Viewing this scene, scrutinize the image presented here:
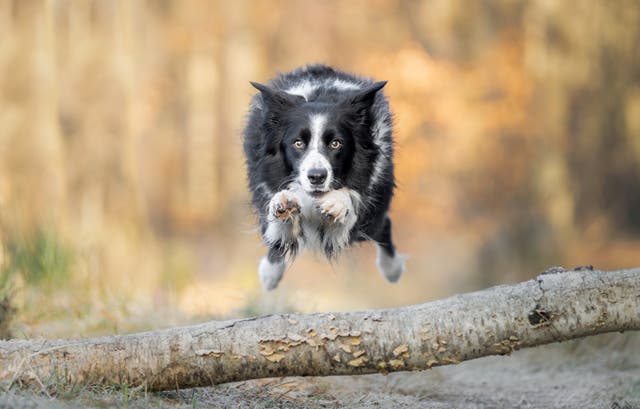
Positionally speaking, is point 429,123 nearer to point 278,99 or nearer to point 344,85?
point 344,85

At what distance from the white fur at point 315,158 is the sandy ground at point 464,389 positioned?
3.33ft

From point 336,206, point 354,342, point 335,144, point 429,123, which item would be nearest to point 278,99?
point 335,144

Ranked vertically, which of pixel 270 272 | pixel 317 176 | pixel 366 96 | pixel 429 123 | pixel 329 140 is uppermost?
pixel 429 123

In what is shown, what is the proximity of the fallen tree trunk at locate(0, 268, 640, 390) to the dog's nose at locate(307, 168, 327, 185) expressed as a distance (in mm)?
935

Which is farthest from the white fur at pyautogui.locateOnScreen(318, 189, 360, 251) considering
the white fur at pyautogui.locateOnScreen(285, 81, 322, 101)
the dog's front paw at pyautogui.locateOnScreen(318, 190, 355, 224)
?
the white fur at pyautogui.locateOnScreen(285, 81, 322, 101)

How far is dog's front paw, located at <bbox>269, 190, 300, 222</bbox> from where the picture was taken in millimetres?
4051

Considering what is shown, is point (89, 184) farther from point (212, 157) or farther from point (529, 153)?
point (529, 153)

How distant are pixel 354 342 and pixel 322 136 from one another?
1.30 metres

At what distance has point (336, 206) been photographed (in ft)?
13.6

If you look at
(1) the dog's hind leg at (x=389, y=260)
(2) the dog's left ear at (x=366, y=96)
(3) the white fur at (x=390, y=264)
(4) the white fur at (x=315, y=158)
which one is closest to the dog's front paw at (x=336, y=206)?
(4) the white fur at (x=315, y=158)

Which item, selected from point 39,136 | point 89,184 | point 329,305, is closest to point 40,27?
point 39,136

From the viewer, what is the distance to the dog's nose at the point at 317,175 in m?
3.95

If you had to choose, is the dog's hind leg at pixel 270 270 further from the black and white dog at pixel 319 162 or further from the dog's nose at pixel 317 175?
the dog's nose at pixel 317 175

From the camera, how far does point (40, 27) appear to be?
347 inches
